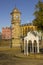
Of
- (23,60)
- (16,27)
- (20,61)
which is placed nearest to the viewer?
(20,61)

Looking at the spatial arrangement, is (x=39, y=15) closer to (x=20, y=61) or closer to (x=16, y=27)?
(x=20, y=61)

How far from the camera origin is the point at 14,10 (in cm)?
5800

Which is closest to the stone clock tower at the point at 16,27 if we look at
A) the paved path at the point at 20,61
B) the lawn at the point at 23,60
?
the lawn at the point at 23,60

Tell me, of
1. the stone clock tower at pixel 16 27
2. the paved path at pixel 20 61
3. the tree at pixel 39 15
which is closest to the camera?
the paved path at pixel 20 61

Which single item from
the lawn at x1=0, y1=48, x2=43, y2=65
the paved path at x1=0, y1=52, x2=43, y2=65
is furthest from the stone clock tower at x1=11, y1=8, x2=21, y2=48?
the paved path at x1=0, y1=52, x2=43, y2=65

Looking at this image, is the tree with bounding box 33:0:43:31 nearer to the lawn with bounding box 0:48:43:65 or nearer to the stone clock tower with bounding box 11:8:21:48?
the lawn with bounding box 0:48:43:65

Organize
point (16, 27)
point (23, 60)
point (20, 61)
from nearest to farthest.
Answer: point (20, 61), point (23, 60), point (16, 27)

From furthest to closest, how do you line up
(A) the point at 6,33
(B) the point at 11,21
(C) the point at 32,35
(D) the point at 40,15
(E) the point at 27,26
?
(A) the point at 6,33 → (E) the point at 27,26 → (B) the point at 11,21 → (C) the point at 32,35 → (D) the point at 40,15

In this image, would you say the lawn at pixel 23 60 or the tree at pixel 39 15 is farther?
the tree at pixel 39 15

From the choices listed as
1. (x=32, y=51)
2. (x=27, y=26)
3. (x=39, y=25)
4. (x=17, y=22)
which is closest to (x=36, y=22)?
(x=39, y=25)

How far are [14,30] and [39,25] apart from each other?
29.0 m

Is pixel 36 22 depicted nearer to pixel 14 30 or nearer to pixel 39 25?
pixel 39 25

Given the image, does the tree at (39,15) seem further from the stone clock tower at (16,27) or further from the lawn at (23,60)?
the stone clock tower at (16,27)

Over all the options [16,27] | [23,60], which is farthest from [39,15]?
[16,27]
